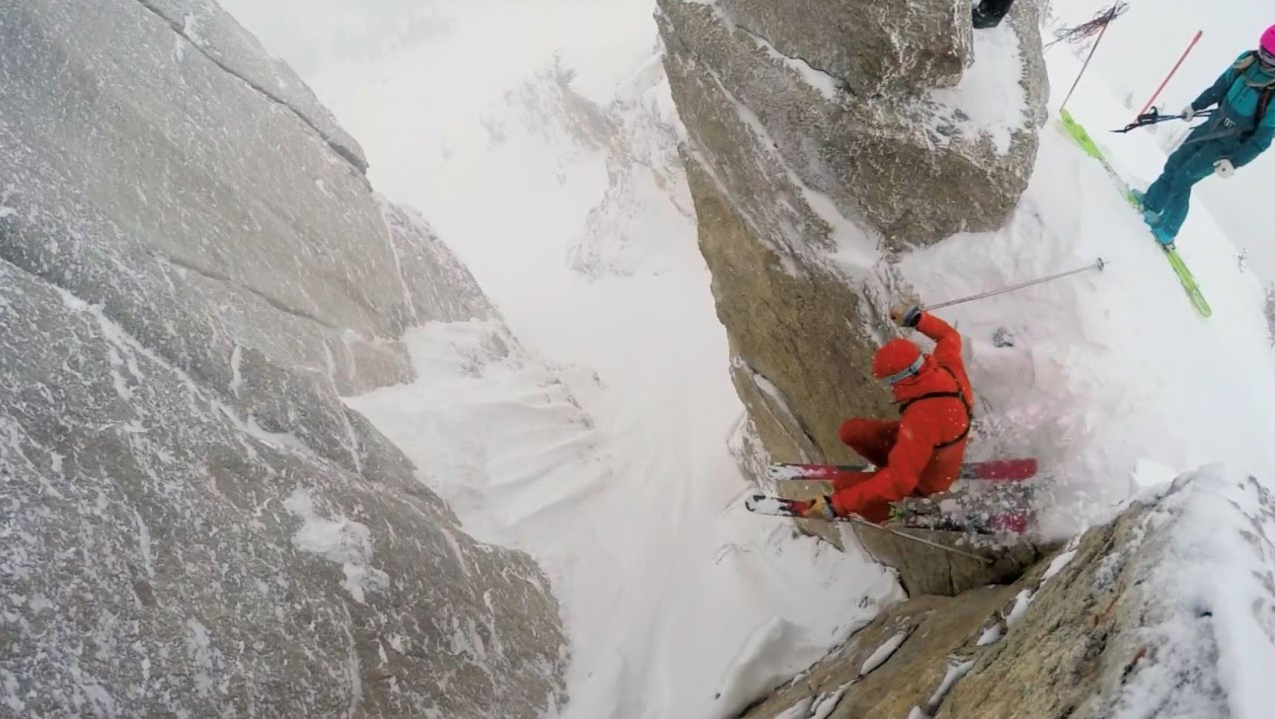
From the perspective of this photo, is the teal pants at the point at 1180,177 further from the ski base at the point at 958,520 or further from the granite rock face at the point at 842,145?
the ski base at the point at 958,520

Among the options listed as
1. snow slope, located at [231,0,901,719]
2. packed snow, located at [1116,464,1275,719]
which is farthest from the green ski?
packed snow, located at [1116,464,1275,719]

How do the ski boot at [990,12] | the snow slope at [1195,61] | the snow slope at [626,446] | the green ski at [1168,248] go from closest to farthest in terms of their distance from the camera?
1. the ski boot at [990,12]
2. the green ski at [1168,248]
3. the snow slope at [626,446]
4. the snow slope at [1195,61]

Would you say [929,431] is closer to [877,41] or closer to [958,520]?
[958,520]

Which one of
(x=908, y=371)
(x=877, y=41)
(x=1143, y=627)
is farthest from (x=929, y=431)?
(x=877, y=41)

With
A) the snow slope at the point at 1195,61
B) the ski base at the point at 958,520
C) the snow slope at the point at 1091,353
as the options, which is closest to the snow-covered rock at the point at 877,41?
the snow slope at the point at 1091,353

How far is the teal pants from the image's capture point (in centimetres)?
721

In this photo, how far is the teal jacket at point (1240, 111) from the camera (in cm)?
680

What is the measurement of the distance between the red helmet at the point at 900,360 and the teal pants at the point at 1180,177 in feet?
13.8

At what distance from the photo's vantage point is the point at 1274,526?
3.13 metres

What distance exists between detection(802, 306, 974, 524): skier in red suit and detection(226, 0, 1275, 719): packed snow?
2.72ft

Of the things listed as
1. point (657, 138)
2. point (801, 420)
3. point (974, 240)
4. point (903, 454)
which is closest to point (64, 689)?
point (903, 454)

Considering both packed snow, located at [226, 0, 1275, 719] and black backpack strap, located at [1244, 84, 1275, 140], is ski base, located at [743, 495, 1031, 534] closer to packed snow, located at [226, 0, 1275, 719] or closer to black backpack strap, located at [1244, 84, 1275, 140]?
packed snow, located at [226, 0, 1275, 719]

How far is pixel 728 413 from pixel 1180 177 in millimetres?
7723

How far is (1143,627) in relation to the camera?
2.74m
